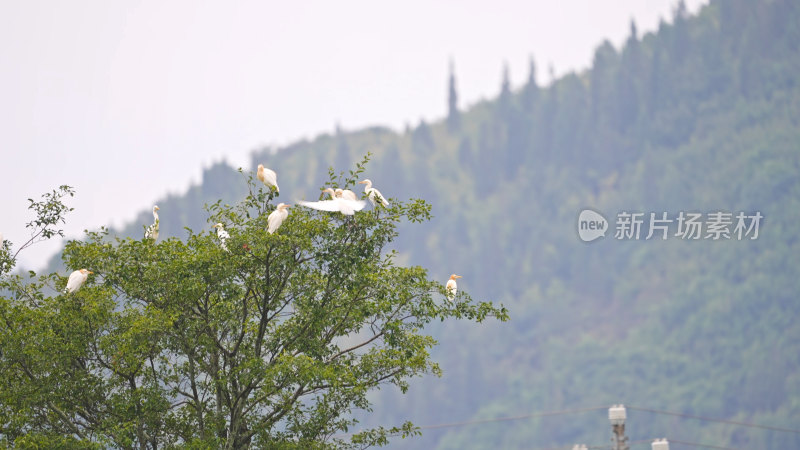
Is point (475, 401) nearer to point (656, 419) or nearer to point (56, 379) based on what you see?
point (656, 419)

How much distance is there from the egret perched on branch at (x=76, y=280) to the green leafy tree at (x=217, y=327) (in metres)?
0.10

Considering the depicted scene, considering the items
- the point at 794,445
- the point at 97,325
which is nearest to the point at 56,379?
the point at 97,325

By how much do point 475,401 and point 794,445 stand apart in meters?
59.1

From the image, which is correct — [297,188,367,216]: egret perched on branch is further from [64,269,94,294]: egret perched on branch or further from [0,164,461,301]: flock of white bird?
[64,269,94,294]: egret perched on branch

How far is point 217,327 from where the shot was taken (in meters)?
15.0

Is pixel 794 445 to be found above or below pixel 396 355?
above

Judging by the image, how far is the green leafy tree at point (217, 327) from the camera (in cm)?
1438

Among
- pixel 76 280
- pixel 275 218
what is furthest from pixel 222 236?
pixel 76 280

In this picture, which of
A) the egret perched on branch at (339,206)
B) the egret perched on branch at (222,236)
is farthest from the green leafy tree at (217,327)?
the egret perched on branch at (339,206)

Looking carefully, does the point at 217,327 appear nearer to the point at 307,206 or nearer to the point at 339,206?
the point at 307,206

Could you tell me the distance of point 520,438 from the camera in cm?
16738

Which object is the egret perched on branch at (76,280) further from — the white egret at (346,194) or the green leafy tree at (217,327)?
the white egret at (346,194)

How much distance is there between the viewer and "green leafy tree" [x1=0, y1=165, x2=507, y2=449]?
14383 millimetres

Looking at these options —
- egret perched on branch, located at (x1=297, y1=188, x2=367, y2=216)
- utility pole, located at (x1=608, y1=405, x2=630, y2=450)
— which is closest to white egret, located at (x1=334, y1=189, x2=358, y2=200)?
egret perched on branch, located at (x1=297, y1=188, x2=367, y2=216)
